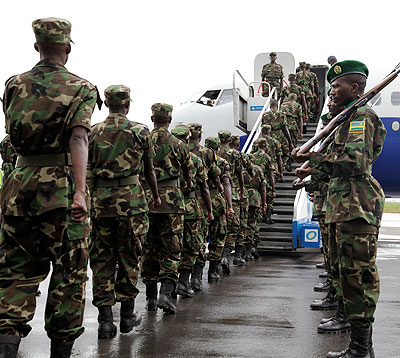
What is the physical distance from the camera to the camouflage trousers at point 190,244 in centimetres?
686

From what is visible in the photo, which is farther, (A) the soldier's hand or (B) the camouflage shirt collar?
(B) the camouflage shirt collar

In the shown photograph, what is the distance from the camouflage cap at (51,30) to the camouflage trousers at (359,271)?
2142 millimetres

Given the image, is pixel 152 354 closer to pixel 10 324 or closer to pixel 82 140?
pixel 10 324

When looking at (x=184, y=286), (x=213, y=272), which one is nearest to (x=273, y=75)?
(x=213, y=272)

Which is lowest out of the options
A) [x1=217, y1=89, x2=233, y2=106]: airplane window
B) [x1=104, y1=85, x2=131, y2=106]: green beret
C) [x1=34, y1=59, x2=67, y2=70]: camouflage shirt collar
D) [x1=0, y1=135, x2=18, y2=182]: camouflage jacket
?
[x1=0, y1=135, x2=18, y2=182]: camouflage jacket

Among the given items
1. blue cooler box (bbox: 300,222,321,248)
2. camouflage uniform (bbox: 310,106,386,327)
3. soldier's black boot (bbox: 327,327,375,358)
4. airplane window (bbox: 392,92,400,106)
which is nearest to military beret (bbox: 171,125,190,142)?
camouflage uniform (bbox: 310,106,386,327)

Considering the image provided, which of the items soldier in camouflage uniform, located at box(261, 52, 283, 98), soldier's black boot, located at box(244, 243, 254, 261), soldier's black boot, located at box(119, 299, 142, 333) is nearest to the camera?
soldier's black boot, located at box(119, 299, 142, 333)

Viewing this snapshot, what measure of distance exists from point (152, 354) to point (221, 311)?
1763 mm

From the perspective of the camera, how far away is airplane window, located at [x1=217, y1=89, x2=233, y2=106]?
1662 cm

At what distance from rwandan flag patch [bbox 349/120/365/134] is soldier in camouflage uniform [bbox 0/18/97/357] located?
69.4 inches

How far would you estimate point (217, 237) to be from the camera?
8.39 m

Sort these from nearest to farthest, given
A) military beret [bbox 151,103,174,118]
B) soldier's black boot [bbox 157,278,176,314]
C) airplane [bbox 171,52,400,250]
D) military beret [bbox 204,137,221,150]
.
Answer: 1. soldier's black boot [bbox 157,278,176,314]
2. military beret [bbox 151,103,174,118]
3. military beret [bbox 204,137,221,150]
4. airplane [bbox 171,52,400,250]

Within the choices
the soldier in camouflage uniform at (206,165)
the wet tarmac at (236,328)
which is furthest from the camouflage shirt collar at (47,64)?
the soldier in camouflage uniform at (206,165)

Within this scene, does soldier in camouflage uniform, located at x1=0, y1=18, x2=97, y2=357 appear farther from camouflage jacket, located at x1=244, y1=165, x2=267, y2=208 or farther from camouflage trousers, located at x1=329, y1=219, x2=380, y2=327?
camouflage jacket, located at x1=244, y1=165, x2=267, y2=208
